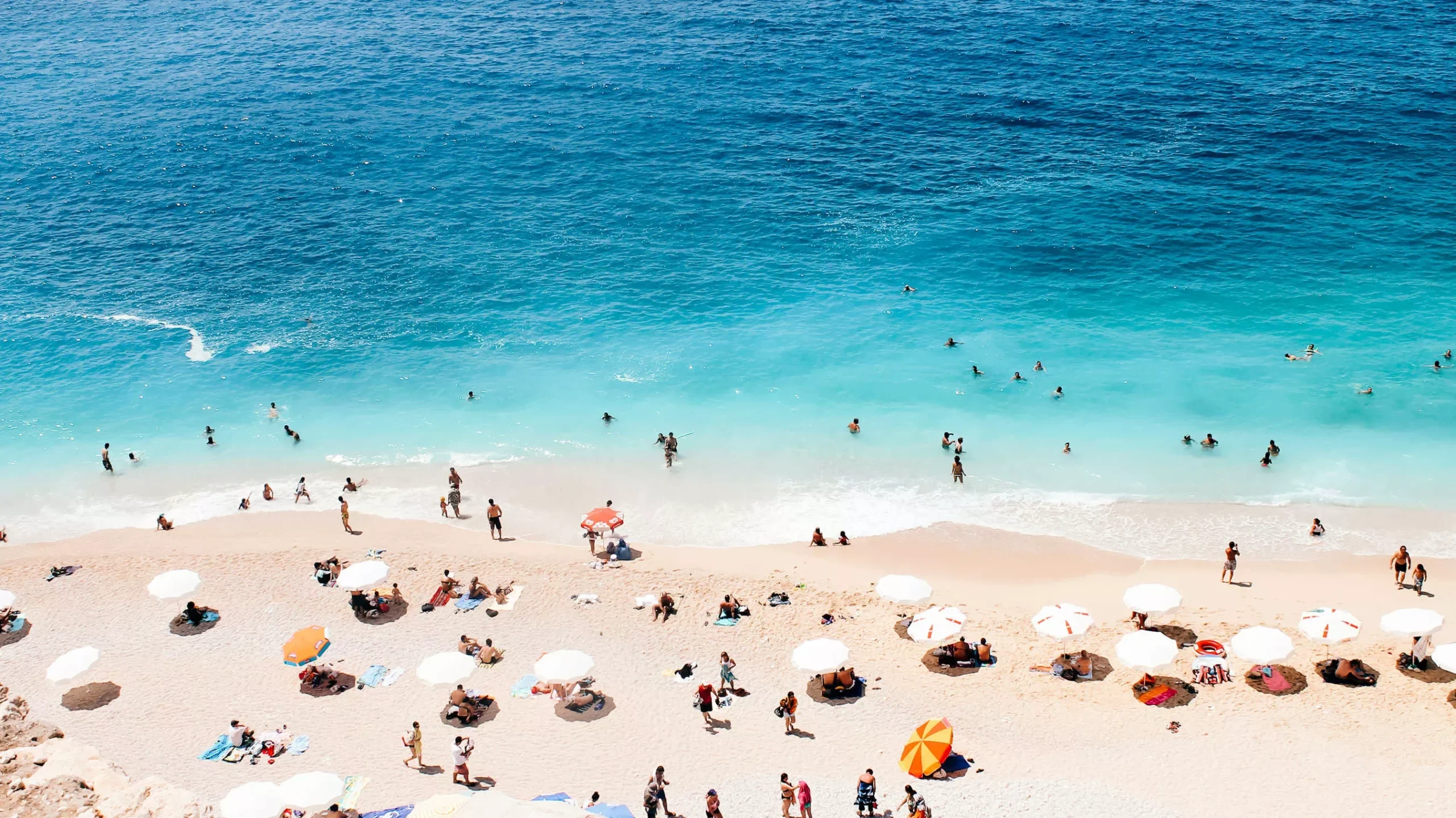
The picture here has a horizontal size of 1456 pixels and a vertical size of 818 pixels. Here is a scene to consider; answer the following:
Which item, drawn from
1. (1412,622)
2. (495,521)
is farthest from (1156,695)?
(495,521)

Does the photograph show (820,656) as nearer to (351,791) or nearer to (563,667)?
(563,667)

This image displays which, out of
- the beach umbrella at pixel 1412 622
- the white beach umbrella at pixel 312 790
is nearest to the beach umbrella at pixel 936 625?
the beach umbrella at pixel 1412 622

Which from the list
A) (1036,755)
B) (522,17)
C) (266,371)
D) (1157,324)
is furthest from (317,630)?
(522,17)

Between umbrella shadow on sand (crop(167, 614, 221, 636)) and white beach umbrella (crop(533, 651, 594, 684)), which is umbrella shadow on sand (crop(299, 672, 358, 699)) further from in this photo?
white beach umbrella (crop(533, 651, 594, 684))

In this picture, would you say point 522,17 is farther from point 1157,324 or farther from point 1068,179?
point 1157,324

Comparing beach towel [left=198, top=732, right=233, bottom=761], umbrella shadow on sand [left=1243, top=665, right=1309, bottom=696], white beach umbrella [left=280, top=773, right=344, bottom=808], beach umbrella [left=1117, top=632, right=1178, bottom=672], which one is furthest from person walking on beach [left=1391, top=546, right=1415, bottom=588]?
beach towel [left=198, top=732, right=233, bottom=761]
